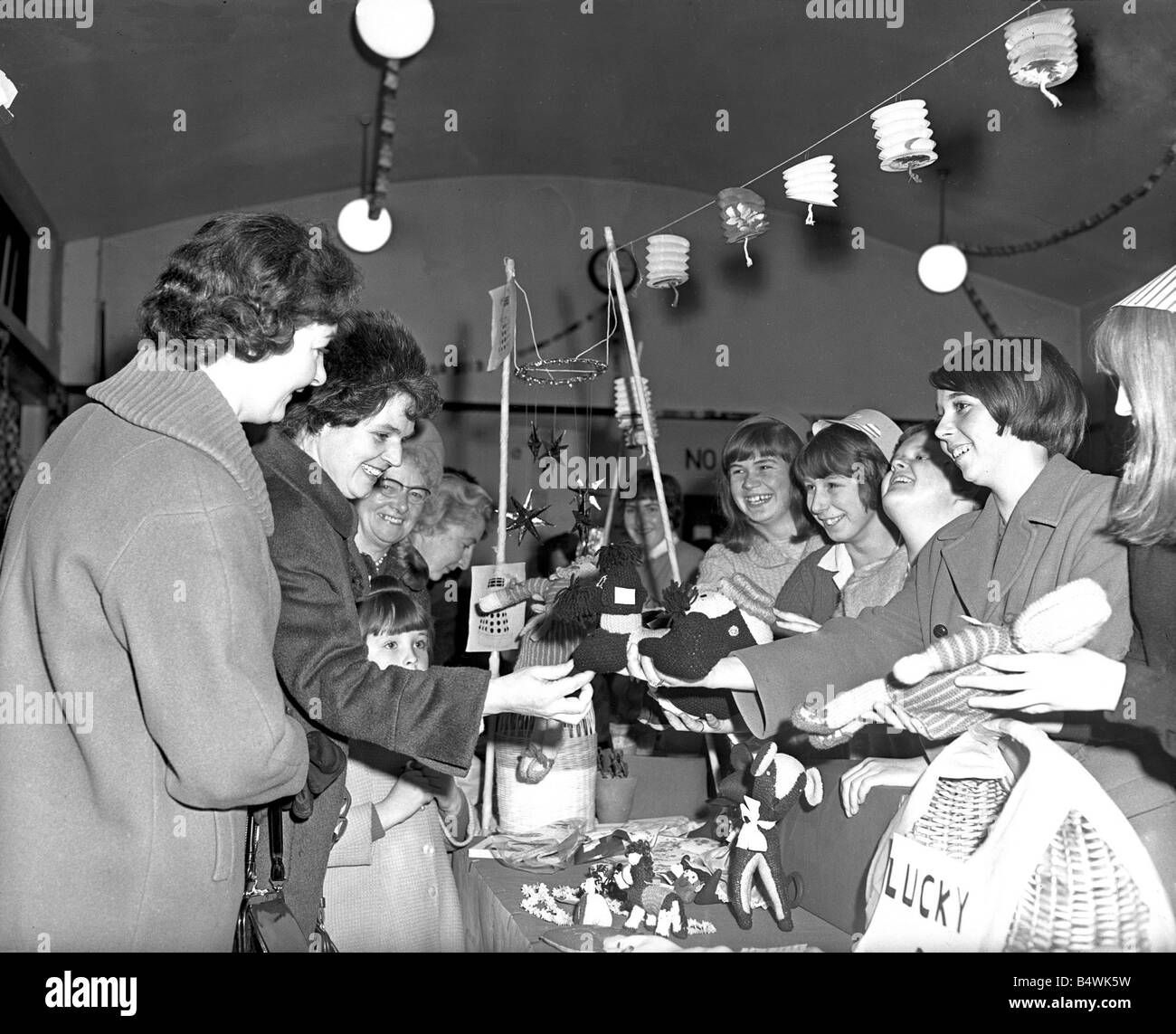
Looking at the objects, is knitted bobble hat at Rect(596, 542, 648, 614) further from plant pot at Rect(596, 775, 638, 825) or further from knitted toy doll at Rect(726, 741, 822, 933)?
plant pot at Rect(596, 775, 638, 825)

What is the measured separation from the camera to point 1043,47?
2.70m

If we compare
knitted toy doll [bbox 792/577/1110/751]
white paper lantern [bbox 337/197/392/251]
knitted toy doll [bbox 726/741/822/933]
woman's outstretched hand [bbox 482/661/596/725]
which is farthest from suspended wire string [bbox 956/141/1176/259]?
woman's outstretched hand [bbox 482/661/596/725]

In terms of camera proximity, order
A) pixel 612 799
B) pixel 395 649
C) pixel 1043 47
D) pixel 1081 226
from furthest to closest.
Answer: pixel 1081 226 < pixel 1043 47 < pixel 612 799 < pixel 395 649

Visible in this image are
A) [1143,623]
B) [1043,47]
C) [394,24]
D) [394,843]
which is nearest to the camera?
[1143,623]

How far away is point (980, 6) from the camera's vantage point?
13.8ft

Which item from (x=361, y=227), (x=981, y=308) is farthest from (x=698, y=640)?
(x=981, y=308)

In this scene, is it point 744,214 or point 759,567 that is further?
point 744,214

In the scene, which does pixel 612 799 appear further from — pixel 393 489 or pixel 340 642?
pixel 340 642

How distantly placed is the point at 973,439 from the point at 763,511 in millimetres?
1248

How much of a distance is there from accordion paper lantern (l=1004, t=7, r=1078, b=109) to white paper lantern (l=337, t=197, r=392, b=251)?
172 inches

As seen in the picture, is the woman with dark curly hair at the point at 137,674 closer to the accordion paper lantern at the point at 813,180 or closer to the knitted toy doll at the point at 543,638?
the knitted toy doll at the point at 543,638

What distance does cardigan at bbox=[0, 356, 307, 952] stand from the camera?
1166 mm
